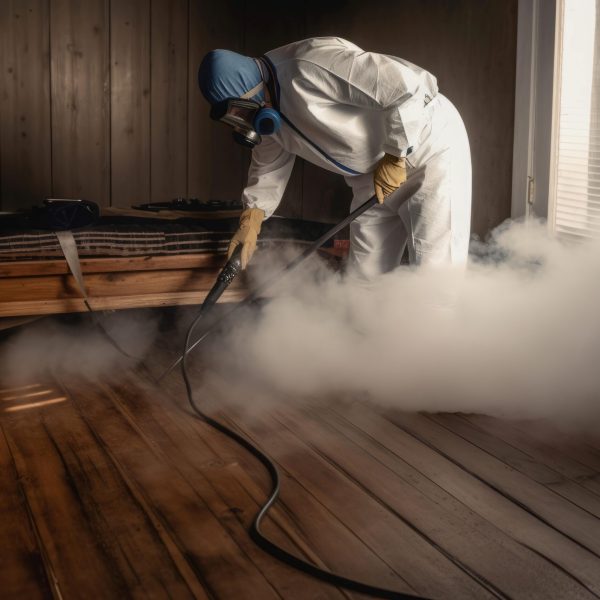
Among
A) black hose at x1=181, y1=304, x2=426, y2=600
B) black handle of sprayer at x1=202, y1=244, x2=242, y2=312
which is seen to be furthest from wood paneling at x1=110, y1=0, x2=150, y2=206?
black hose at x1=181, y1=304, x2=426, y2=600

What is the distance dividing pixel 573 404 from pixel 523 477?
467 millimetres

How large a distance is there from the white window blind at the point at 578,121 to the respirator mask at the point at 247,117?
0.98 metres

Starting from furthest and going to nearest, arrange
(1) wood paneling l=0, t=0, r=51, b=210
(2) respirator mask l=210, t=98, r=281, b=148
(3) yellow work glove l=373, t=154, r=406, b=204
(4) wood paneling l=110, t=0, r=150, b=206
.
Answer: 1. (4) wood paneling l=110, t=0, r=150, b=206
2. (1) wood paneling l=0, t=0, r=51, b=210
3. (3) yellow work glove l=373, t=154, r=406, b=204
4. (2) respirator mask l=210, t=98, r=281, b=148

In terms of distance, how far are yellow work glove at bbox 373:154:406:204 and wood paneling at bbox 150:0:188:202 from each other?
1.85 m

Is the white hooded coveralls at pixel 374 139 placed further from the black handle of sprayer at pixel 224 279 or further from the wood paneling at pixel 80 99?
the wood paneling at pixel 80 99

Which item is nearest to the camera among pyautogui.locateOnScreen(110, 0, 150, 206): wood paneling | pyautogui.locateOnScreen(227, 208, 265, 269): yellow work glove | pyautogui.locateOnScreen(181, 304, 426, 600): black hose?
pyautogui.locateOnScreen(181, 304, 426, 600): black hose

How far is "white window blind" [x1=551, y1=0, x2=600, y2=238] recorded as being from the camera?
232cm

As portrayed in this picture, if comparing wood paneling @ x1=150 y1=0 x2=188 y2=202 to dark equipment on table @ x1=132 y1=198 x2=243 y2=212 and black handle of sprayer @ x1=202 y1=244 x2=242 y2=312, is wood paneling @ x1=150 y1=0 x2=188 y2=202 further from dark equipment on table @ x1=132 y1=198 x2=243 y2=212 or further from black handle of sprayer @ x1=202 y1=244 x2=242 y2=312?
black handle of sprayer @ x1=202 y1=244 x2=242 y2=312

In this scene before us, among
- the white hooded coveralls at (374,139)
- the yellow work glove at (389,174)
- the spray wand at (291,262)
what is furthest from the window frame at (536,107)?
the yellow work glove at (389,174)

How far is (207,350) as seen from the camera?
2830 millimetres

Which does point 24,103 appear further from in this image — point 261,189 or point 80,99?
point 261,189

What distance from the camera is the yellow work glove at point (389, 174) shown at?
2219 mm

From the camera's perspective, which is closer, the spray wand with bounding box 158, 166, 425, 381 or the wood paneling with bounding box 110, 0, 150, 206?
the spray wand with bounding box 158, 166, 425, 381

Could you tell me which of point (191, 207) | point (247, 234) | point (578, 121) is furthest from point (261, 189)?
point (578, 121)
